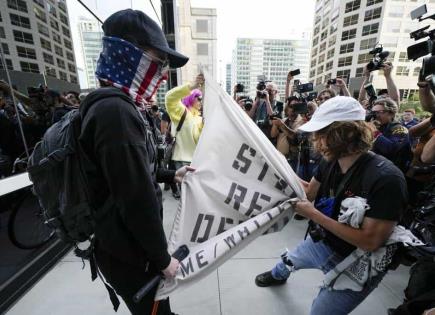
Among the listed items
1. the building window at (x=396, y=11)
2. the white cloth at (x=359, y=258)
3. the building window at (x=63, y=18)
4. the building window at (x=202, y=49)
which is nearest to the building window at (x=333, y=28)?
the building window at (x=396, y=11)

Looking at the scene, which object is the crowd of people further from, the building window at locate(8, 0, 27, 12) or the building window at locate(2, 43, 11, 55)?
the building window at locate(8, 0, 27, 12)

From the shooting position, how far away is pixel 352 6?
44.7 m

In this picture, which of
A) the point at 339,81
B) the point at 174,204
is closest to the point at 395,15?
the point at 339,81

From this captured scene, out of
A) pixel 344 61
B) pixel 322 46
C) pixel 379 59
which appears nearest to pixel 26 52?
pixel 379 59

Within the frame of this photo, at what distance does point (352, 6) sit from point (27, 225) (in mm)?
60241

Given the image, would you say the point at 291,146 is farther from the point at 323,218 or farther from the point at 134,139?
the point at 134,139

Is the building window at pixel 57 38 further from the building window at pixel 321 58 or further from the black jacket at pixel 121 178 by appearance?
the building window at pixel 321 58

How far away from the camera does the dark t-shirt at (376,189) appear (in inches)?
44.8

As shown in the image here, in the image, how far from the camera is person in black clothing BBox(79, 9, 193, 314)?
2.90ft

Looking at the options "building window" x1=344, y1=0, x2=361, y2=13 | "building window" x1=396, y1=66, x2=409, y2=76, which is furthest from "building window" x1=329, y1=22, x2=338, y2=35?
"building window" x1=396, y1=66, x2=409, y2=76

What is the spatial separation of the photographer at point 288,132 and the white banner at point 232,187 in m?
2.58

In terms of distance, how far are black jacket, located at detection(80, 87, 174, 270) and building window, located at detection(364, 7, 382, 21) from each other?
56810mm

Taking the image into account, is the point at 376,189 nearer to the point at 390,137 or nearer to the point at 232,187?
the point at 232,187

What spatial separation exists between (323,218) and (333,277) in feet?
1.40
